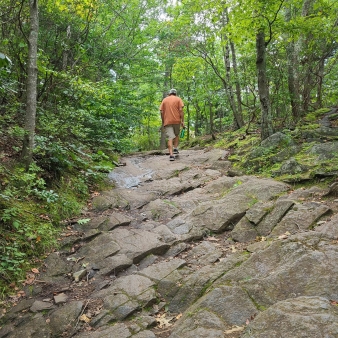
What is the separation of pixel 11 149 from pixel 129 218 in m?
3.01

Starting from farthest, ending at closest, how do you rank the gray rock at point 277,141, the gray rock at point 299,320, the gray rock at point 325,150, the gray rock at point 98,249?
1. the gray rock at point 277,141
2. the gray rock at point 325,150
3. the gray rock at point 98,249
4. the gray rock at point 299,320

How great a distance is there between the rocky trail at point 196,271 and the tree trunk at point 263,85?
268 centimetres

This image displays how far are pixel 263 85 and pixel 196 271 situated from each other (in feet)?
20.9

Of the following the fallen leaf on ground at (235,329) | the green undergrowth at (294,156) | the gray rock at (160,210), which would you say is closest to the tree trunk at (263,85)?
the green undergrowth at (294,156)

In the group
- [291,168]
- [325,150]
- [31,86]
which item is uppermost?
[31,86]

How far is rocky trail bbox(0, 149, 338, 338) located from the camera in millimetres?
3186

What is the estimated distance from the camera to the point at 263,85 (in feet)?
28.6

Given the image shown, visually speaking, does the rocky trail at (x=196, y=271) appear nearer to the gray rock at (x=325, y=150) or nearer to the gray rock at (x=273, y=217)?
the gray rock at (x=273, y=217)

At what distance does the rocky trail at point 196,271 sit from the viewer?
125 inches

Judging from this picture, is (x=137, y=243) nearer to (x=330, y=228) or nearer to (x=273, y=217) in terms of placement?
(x=273, y=217)

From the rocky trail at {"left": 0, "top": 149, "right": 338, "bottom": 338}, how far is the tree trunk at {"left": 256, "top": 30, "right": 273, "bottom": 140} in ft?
8.79

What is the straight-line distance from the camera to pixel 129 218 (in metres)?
6.36

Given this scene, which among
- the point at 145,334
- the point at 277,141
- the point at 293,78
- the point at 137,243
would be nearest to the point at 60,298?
the point at 145,334

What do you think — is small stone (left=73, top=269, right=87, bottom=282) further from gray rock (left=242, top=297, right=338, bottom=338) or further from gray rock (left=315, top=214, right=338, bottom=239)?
gray rock (left=315, top=214, right=338, bottom=239)
